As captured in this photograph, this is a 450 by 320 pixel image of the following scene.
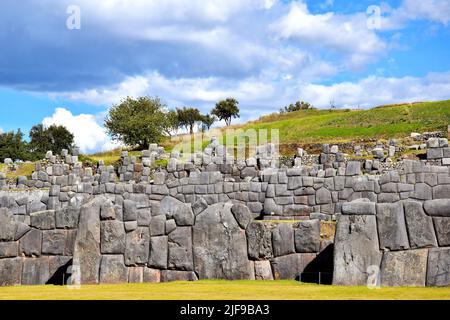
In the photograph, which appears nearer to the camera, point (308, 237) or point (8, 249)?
point (308, 237)

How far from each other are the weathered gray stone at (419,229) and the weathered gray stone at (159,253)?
5.03 m

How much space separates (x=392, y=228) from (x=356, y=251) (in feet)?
2.51

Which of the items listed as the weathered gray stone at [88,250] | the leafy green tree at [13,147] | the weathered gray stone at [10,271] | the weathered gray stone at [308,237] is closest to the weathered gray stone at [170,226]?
the weathered gray stone at [88,250]

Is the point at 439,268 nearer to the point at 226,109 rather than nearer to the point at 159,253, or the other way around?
the point at 159,253

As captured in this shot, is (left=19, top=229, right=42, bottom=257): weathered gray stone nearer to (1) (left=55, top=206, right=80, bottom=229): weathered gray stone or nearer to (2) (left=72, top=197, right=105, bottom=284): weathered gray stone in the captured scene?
(1) (left=55, top=206, right=80, bottom=229): weathered gray stone

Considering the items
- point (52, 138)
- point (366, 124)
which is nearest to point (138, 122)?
point (366, 124)

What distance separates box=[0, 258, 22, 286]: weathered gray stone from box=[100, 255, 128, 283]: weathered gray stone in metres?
2.33

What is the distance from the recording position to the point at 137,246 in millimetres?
15953

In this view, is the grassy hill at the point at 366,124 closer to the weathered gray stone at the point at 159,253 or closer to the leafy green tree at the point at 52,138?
the leafy green tree at the point at 52,138

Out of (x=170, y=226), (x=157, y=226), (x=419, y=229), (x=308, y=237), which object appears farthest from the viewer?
(x=157, y=226)

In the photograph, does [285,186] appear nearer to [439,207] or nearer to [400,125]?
[439,207]

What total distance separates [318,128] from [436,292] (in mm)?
55905

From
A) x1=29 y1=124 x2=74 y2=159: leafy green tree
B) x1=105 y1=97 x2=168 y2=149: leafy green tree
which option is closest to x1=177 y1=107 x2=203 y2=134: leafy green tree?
x1=29 y1=124 x2=74 y2=159: leafy green tree

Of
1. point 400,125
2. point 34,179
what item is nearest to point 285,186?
point 34,179
